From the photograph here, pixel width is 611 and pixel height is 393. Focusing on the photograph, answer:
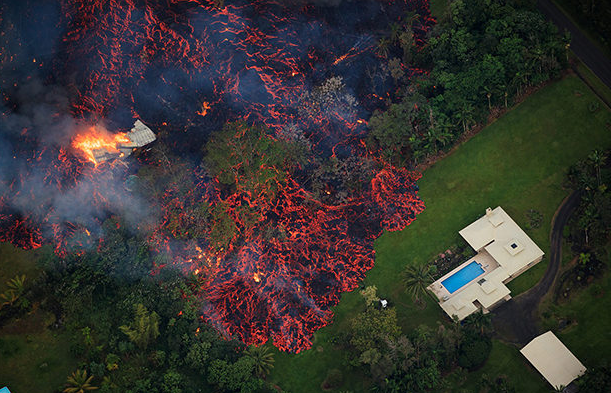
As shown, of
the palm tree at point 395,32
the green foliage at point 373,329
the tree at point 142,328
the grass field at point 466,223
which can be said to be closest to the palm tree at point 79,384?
the grass field at point 466,223

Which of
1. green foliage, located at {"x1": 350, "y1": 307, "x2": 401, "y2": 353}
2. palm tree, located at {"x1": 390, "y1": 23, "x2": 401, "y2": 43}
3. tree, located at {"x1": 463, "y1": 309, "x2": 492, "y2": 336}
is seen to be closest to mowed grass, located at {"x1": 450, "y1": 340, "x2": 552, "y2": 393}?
tree, located at {"x1": 463, "y1": 309, "x2": 492, "y2": 336}

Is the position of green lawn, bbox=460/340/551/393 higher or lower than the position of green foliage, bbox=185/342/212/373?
higher

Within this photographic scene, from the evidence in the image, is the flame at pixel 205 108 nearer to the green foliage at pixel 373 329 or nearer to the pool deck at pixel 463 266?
the green foliage at pixel 373 329

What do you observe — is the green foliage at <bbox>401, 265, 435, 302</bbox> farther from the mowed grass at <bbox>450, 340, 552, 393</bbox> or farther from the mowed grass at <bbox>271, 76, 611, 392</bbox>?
the mowed grass at <bbox>450, 340, 552, 393</bbox>

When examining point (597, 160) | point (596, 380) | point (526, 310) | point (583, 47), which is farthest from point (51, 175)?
point (583, 47)

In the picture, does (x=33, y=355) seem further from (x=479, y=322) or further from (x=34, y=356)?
(x=479, y=322)

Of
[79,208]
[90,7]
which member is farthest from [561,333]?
[90,7]
